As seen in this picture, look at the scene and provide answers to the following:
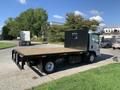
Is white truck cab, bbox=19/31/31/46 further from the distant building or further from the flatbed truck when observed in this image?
the distant building

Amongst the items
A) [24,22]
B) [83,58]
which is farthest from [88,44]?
[24,22]

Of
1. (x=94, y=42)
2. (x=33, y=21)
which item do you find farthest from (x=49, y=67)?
(x=33, y=21)

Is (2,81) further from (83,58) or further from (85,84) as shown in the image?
(83,58)

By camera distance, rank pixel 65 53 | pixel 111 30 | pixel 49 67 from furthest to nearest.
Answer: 1. pixel 111 30
2. pixel 65 53
3. pixel 49 67

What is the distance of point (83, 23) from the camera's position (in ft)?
177

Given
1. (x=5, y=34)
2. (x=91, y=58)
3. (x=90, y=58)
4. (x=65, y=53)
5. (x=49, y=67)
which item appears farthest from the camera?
(x=5, y=34)

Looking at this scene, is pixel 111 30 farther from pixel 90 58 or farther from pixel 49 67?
pixel 49 67

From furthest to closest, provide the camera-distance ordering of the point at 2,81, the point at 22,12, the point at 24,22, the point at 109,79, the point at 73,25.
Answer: the point at 22,12 → the point at 24,22 → the point at 73,25 → the point at 2,81 → the point at 109,79

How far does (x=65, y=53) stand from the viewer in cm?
1180

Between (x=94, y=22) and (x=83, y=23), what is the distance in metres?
3.15

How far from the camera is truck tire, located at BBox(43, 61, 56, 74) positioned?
1071cm

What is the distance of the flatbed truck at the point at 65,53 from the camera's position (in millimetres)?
10570

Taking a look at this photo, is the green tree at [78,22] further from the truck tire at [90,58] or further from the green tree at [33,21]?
the truck tire at [90,58]

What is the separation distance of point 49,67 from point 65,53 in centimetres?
145
